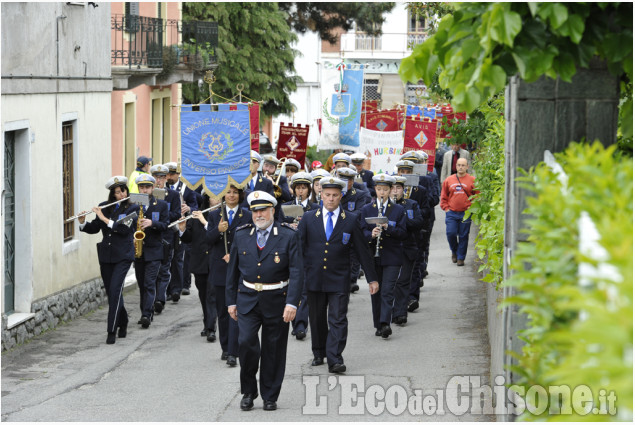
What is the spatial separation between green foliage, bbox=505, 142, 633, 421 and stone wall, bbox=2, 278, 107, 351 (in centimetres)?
846

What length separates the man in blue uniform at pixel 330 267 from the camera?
11266 mm

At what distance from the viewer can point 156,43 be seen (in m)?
23.3

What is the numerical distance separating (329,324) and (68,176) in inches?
225

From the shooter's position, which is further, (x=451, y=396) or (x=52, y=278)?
(x=52, y=278)

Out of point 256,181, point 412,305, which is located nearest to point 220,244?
point 412,305

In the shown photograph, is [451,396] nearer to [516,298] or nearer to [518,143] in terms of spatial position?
[518,143]

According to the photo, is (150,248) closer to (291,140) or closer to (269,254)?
(269,254)

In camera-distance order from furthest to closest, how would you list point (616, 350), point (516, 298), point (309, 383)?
point (309, 383), point (516, 298), point (616, 350)

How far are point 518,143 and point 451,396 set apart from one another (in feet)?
13.3

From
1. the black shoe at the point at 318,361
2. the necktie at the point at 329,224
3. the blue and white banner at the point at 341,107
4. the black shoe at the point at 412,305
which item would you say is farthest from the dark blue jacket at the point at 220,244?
the blue and white banner at the point at 341,107

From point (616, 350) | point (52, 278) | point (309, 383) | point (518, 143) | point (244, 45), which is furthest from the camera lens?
point (244, 45)

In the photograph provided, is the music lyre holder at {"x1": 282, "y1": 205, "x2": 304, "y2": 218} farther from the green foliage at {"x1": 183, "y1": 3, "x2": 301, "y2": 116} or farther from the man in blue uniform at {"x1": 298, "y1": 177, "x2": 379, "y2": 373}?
the green foliage at {"x1": 183, "y1": 3, "x2": 301, "y2": 116}

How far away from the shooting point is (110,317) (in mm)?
13164

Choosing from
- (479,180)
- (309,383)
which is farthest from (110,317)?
(479,180)
